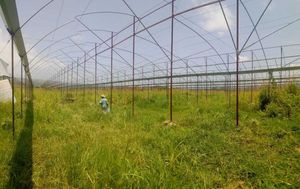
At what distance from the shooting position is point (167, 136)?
220 inches

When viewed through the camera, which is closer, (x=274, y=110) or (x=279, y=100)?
(x=274, y=110)

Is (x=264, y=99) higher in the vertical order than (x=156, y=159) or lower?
higher

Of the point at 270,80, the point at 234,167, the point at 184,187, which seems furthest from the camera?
the point at 270,80

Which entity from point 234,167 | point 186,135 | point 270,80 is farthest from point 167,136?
point 270,80

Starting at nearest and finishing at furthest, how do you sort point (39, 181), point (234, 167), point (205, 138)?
1. point (39, 181)
2. point (234, 167)
3. point (205, 138)

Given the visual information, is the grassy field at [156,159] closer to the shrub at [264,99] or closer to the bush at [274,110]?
the bush at [274,110]

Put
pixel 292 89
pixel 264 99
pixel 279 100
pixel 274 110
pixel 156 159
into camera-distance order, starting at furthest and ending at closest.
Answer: pixel 264 99 → pixel 292 89 → pixel 279 100 → pixel 274 110 → pixel 156 159

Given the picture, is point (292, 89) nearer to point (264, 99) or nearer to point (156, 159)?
point (264, 99)

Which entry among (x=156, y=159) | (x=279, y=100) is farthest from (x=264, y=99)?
(x=156, y=159)

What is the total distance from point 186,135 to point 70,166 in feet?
7.86

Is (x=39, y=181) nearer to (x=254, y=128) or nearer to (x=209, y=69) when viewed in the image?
(x=254, y=128)

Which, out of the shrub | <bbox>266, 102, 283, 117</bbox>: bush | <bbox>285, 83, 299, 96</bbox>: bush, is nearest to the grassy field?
<bbox>266, 102, 283, 117</bbox>: bush

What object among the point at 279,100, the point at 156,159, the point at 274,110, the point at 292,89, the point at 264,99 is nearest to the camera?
the point at 156,159

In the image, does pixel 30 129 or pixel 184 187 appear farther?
pixel 30 129
